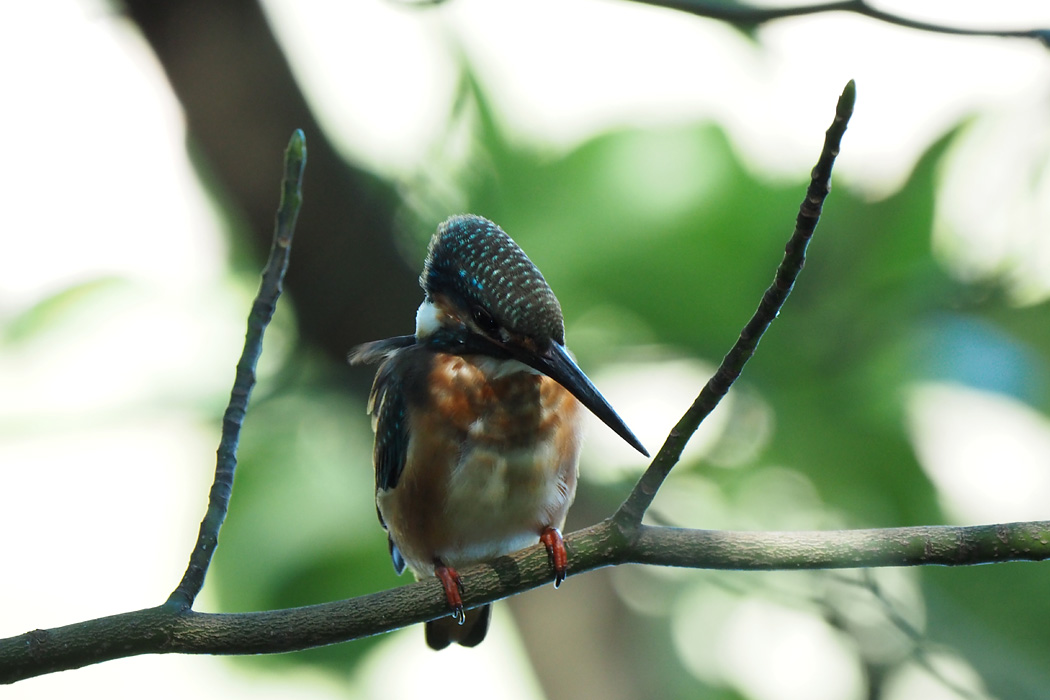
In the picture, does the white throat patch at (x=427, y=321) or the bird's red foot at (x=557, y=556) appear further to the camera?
the white throat patch at (x=427, y=321)

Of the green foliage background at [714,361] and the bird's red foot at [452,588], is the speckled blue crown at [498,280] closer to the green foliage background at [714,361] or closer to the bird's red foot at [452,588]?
the bird's red foot at [452,588]

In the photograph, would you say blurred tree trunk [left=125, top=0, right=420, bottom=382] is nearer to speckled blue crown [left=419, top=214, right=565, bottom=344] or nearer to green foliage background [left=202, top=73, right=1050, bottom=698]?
green foliage background [left=202, top=73, right=1050, bottom=698]

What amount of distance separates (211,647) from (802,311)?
169cm

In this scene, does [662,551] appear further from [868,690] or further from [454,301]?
[868,690]

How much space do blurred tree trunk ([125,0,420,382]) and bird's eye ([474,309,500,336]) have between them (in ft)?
3.44

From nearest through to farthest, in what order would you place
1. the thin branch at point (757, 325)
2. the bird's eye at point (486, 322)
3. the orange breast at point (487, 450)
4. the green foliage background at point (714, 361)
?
the thin branch at point (757, 325), the bird's eye at point (486, 322), the orange breast at point (487, 450), the green foliage background at point (714, 361)

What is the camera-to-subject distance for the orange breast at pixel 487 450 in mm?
1454

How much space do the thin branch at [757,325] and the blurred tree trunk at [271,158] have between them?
4.83ft

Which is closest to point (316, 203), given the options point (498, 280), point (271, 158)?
point (271, 158)

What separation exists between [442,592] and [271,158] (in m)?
1.58

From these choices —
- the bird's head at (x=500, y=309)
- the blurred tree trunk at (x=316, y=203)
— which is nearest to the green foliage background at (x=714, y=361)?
the blurred tree trunk at (x=316, y=203)

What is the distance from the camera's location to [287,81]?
2352mm

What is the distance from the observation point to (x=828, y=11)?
3.80ft

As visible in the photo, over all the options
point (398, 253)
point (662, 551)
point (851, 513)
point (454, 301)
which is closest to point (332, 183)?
point (398, 253)
